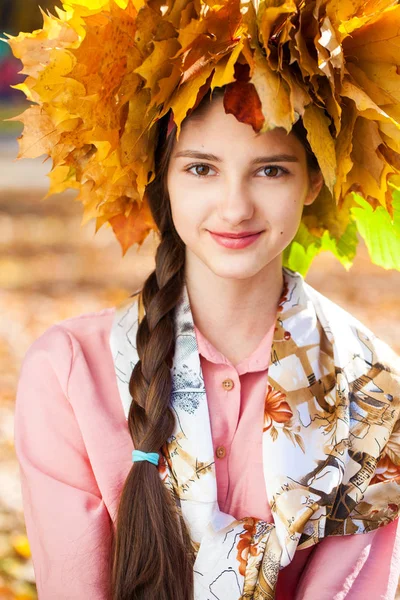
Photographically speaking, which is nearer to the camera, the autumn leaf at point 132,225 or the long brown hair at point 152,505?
the long brown hair at point 152,505

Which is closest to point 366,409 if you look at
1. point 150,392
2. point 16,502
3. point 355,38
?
point 150,392

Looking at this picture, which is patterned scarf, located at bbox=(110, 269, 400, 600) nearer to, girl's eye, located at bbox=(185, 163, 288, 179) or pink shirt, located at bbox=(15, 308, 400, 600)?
pink shirt, located at bbox=(15, 308, 400, 600)

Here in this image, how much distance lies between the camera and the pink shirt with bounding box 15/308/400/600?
2.19 metres

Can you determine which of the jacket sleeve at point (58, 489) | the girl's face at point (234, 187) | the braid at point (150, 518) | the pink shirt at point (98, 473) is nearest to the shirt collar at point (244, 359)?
the pink shirt at point (98, 473)

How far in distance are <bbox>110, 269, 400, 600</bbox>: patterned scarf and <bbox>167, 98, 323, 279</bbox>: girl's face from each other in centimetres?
29

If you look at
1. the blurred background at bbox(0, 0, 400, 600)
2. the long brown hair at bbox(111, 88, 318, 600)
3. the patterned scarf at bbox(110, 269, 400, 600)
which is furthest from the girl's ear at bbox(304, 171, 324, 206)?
the blurred background at bbox(0, 0, 400, 600)

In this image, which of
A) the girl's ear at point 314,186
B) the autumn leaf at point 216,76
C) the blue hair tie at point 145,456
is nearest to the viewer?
the autumn leaf at point 216,76

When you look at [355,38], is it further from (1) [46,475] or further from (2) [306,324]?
(1) [46,475]

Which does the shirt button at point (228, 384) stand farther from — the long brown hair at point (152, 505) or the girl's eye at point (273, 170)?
the girl's eye at point (273, 170)

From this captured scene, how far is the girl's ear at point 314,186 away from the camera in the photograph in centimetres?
229

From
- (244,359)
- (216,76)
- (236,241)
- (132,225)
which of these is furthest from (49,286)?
(216,76)

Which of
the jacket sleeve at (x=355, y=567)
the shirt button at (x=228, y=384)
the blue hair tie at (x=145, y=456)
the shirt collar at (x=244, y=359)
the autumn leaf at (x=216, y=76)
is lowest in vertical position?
the jacket sleeve at (x=355, y=567)

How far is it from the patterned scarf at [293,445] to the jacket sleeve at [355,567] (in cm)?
5

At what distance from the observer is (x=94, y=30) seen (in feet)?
6.48
